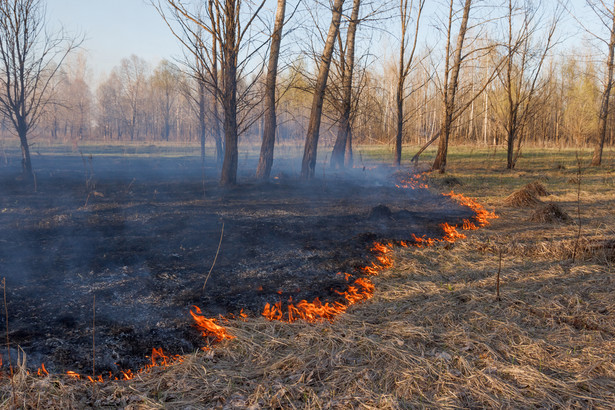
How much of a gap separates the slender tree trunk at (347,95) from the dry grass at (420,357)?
29.9ft

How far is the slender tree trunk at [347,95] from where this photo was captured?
498 inches

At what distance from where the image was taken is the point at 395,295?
4.00m

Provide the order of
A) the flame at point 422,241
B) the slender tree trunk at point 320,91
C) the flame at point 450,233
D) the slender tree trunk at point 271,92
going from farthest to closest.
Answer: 1. the slender tree trunk at point 320,91
2. the slender tree trunk at point 271,92
3. the flame at point 450,233
4. the flame at point 422,241

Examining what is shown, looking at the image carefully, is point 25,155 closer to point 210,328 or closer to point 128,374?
point 210,328

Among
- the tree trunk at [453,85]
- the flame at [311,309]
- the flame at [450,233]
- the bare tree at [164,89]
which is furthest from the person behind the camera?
the bare tree at [164,89]

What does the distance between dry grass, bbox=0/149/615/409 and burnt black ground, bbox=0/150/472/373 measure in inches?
16.7

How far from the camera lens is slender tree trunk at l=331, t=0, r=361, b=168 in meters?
12.6

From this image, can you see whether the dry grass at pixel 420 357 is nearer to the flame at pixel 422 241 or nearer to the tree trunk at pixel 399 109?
the flame at pixel 422 241

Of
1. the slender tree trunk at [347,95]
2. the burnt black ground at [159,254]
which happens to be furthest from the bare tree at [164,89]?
the burnt black ground at [159,254]

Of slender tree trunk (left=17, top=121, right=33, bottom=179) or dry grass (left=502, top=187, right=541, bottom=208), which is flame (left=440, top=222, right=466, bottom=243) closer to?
dry grass (left=502, top=187, right=541, bottom=208)

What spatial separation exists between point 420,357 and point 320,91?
9.40m

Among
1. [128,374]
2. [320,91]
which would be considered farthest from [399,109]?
[128,374]

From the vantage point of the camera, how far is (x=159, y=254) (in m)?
5.05

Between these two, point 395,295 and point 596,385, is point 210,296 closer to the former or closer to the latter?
point 395,295
